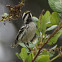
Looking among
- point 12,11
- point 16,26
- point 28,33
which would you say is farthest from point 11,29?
point 12,11

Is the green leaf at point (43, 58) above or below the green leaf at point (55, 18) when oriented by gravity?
below

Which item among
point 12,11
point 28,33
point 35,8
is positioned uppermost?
point 12,11

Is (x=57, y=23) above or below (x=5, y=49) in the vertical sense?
above

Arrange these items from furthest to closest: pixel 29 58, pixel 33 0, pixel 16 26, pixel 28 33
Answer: pixel 33 0, pixel 16 26, pixel 28 33, pixel 29 58

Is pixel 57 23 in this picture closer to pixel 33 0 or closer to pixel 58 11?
pixel 58 11

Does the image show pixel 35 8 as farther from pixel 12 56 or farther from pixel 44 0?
pixel 12 56

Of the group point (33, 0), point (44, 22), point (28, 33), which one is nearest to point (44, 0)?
point (33, 0)

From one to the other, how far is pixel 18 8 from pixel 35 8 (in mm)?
699

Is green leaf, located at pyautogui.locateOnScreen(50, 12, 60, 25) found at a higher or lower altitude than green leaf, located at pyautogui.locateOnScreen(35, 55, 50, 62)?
higher

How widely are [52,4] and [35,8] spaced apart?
745mm

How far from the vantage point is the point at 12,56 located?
0.85m

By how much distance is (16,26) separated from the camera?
781mm

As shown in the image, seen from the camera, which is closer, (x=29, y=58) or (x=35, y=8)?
(x=29, y=58)

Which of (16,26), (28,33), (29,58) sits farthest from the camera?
(16,26)
